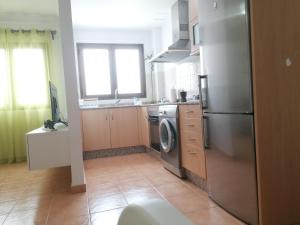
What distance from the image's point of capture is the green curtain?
3971 millimetres

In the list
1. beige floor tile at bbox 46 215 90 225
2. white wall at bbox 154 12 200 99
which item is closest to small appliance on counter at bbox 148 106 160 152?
white wall at bbox 154 12 200 99

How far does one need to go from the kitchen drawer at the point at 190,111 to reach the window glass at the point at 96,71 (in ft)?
8.57

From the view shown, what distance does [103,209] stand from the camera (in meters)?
2.02

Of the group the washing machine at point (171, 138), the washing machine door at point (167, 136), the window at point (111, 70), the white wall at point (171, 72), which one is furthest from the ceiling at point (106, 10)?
the washing machine door at point (167, 136)

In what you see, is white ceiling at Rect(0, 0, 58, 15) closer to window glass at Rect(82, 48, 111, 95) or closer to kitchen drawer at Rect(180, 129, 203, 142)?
window glass at Rect(82, 48, 111, 95)

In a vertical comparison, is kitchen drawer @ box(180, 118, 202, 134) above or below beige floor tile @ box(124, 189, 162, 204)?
above

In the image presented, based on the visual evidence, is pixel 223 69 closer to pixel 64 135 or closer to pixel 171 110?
pixel 171 110

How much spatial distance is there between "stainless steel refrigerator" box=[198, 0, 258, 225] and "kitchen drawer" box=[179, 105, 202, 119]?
145mm

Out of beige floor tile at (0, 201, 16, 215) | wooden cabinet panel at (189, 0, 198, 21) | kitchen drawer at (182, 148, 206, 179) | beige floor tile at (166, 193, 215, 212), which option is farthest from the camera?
wooden cabinet panel at (189, 0, 198, 21)

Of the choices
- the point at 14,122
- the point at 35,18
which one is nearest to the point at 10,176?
the point at 14,122

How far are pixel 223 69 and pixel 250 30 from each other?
0.34 m

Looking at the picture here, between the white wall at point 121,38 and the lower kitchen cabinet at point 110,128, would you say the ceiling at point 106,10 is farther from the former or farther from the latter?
the lower kitchen cabinet at point 110,128

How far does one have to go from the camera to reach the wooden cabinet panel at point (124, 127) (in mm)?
4160

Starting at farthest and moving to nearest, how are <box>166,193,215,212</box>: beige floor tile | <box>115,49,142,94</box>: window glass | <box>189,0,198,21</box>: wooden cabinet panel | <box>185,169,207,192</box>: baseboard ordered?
1. <box>115,49,142,94</box>: window glass
2. <box>189,0,198,21</box>: wooden cabinet panel
3. <box>185,169,207,192</box>: baseboard
4. <box>166,193,215,212</box>: beige floor tile
